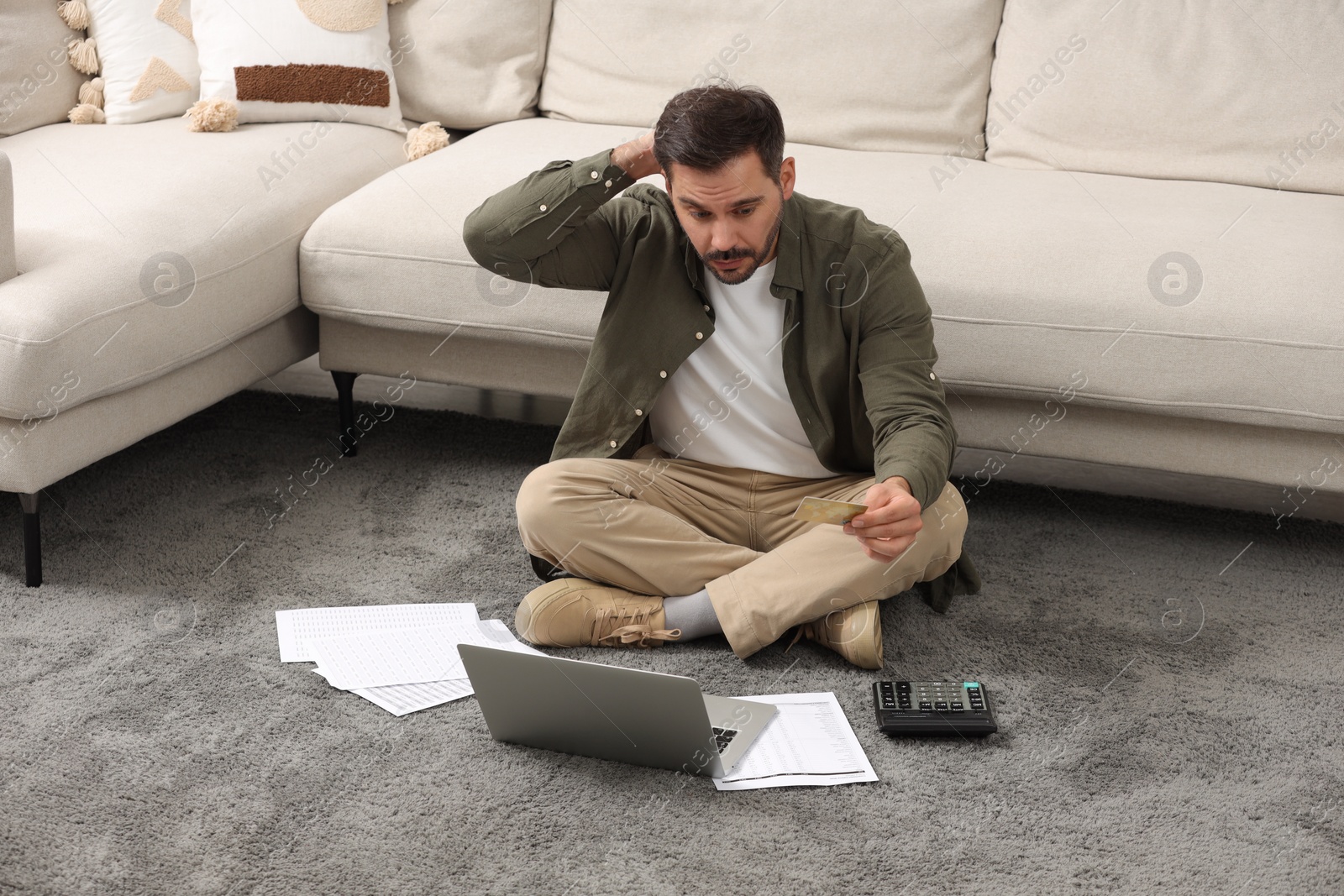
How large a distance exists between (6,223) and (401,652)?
0.86 meters

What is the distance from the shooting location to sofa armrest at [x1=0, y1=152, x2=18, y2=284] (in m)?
1.83

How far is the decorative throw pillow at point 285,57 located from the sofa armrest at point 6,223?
0.78 metres

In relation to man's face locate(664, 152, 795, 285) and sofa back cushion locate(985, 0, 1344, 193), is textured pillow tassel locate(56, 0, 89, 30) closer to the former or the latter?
man's face locate(664, 152, 795, 285)

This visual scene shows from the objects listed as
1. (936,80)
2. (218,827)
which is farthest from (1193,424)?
(218,827)

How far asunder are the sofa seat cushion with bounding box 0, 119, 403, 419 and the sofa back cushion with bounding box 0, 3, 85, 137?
0.08m

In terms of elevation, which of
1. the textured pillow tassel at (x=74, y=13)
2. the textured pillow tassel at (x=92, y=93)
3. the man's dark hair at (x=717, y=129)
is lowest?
the textured pillow tassel at (x=92, y=93)

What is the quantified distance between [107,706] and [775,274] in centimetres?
106

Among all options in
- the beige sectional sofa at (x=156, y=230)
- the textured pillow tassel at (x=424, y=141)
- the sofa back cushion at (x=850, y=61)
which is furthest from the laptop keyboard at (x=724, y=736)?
the textured pillow tassel at (x=424, y=141)

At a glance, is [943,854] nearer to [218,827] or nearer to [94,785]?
[218,827]

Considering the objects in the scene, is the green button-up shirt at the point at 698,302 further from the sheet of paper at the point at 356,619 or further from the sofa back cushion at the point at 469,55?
the sofa back cushion at the point at 469,55

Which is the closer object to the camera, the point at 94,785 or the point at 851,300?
the point at 94,785

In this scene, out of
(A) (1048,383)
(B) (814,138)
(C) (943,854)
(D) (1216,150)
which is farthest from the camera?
(B) (814,138)

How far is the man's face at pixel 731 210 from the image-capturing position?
5.20 feet

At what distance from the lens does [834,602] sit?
1.74 m
